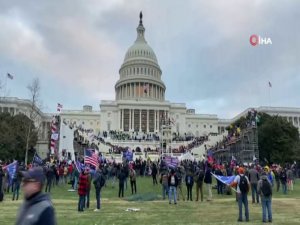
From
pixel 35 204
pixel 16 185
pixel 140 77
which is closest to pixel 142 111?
pixel 140 77

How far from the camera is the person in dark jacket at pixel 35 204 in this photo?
4.09 meters

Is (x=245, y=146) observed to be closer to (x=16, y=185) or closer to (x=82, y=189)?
(x=16, y=185)

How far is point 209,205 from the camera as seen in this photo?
18.3 metres

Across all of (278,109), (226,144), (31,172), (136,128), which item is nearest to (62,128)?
(226,144)

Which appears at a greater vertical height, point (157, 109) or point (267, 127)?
point (157, 109)

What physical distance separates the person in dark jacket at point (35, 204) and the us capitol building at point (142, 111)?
10394 cm

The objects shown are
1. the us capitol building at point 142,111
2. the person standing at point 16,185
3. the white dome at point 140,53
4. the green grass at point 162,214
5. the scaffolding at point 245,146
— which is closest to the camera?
the green grass at point 162,214

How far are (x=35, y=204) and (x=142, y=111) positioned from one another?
118768 mm

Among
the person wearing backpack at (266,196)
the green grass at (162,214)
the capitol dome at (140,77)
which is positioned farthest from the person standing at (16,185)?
the capitol dome at (140,77)

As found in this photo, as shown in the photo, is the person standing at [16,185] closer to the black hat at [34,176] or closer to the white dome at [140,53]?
the black hat at [34,176]

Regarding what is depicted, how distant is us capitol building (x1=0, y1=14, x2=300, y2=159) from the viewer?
122125 millimetres

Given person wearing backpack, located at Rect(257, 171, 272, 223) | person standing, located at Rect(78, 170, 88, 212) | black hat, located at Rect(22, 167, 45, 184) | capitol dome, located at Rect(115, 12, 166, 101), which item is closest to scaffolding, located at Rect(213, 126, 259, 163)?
person wearing backpack, located at Rect(257, 171, 272, 223)

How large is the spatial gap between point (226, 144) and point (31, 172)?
52.2 metres

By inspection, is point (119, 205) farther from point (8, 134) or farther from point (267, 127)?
point (267, 127)
